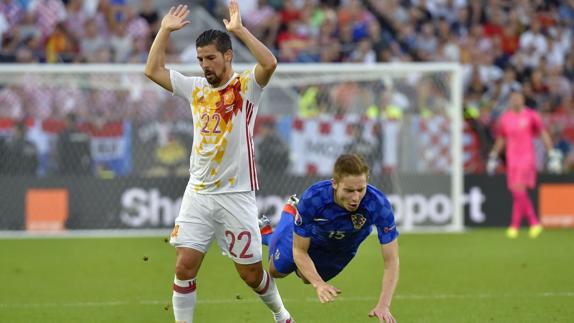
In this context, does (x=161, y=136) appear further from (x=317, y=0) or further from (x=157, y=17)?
(x=317, y=0)

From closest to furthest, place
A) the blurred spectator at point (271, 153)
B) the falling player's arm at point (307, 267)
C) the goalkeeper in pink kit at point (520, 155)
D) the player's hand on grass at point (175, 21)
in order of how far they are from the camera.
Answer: the falling player's arm at point (307, 267)
the player's hand on grass at point (175, 21)
the goalkeeper in pink kit at point (520, 155)
the blurred spectator at point (271, 153)

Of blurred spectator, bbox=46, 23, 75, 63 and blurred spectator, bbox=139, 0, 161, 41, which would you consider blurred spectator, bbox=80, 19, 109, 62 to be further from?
blurred spectator, bbox=139, 0, 161, 41

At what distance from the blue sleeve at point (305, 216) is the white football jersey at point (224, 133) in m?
0.39

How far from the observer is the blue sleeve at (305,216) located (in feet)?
24.2

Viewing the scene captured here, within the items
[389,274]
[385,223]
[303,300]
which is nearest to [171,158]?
[303,300]

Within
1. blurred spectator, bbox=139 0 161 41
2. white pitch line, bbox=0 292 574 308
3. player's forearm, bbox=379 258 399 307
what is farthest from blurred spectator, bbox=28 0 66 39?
player's forearm, bbox=379 258 399 307

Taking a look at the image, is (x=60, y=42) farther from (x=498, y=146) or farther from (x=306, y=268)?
(x=306, y=268)

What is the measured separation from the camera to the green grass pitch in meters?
9.16

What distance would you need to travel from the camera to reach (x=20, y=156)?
1720cm

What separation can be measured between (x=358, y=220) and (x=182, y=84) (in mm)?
1537

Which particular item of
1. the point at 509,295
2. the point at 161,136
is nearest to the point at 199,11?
the point at 161,136

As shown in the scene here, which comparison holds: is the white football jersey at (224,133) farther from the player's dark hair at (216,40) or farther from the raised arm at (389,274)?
the raised arm at (389,274)

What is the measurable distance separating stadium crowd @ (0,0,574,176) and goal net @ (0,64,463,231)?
0.22 feet

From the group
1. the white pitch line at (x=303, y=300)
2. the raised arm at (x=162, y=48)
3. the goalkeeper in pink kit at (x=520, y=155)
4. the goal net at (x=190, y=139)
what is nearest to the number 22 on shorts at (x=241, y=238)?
the raised arm at (x=162, y=48)
